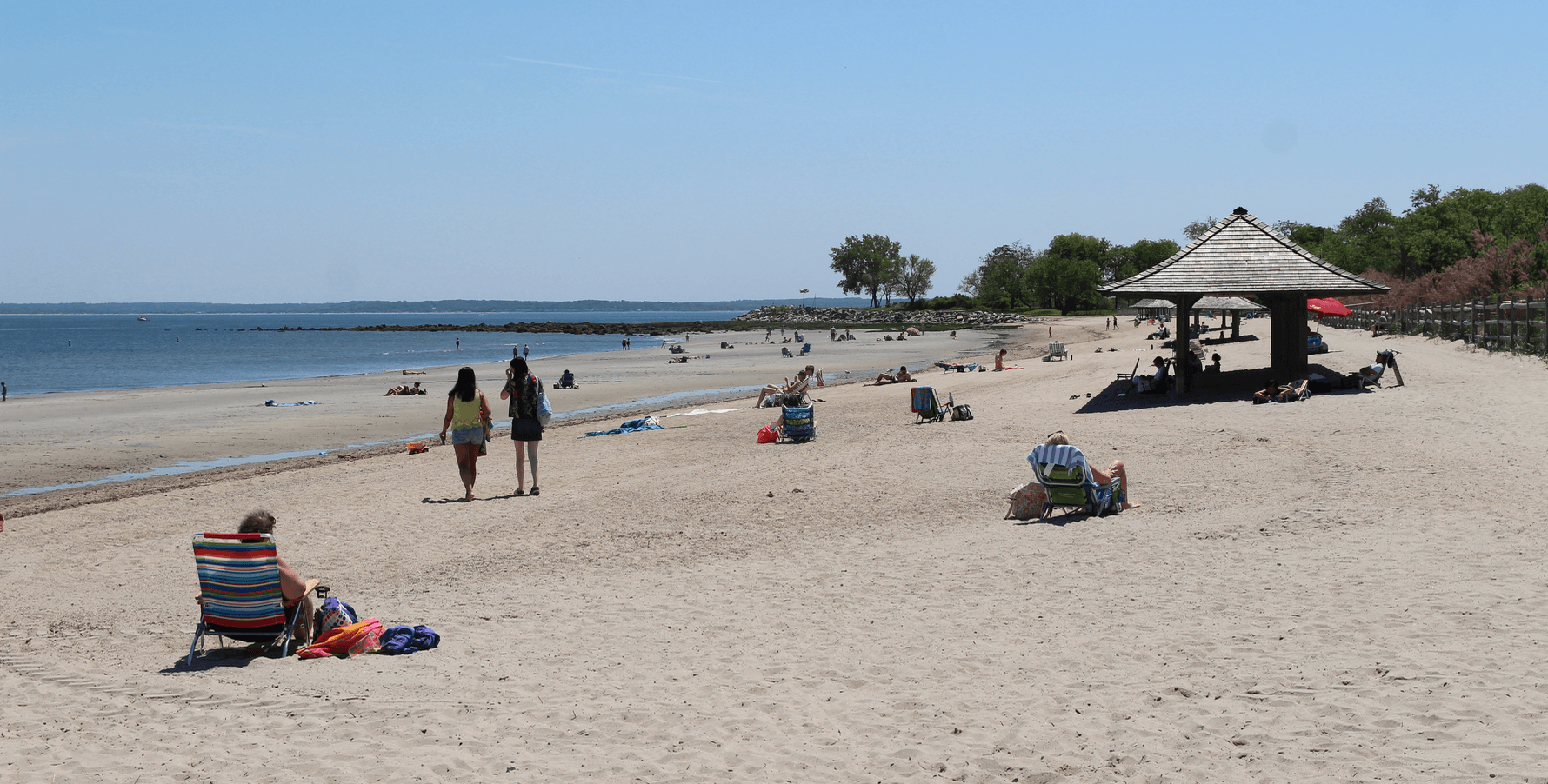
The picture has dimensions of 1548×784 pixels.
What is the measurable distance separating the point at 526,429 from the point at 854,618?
21.3ft

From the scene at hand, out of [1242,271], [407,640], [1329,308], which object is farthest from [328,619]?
[1329,308]

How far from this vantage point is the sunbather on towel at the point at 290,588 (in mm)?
6625

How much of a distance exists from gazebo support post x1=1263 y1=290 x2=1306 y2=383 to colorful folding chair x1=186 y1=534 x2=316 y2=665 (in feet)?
59.2

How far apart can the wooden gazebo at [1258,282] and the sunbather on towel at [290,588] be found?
51.6ft

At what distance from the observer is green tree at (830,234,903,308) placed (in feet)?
500

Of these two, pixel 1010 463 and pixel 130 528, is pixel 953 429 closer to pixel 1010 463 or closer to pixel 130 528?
pixel 1010 463

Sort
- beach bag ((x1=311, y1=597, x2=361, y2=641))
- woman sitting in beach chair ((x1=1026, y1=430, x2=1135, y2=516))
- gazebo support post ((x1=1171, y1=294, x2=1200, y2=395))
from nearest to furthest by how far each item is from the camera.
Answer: beach bag ((x1=311, y1=597, x2=361, y2=641)), woman sitting in beach chair ((x1=1026, y1=430, x2=1135, y2=516)), gazebo support post ((x1=1171, y1=294, x2=1200, y2=395))

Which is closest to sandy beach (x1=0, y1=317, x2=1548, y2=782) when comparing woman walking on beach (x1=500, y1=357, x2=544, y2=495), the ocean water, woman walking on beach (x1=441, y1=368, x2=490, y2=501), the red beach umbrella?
woman walking on beach (x1=441, y1=368, x2=490, y2=501)

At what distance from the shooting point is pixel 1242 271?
19.6 m

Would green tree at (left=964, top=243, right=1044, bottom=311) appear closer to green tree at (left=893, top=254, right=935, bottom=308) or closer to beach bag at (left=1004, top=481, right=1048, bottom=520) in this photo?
green tree at (left=893, top=254, right=935, bottom=308)

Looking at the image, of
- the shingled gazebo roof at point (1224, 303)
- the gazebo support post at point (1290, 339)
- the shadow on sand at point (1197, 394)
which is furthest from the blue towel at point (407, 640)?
the shingled gazebo roof at point (1224, 303)

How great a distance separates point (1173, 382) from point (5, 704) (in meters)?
19.4

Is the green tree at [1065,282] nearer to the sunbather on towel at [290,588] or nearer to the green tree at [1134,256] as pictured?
the green tree at [1134,256]

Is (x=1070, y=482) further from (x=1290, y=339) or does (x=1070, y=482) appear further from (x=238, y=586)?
(x=1290, y=339)
